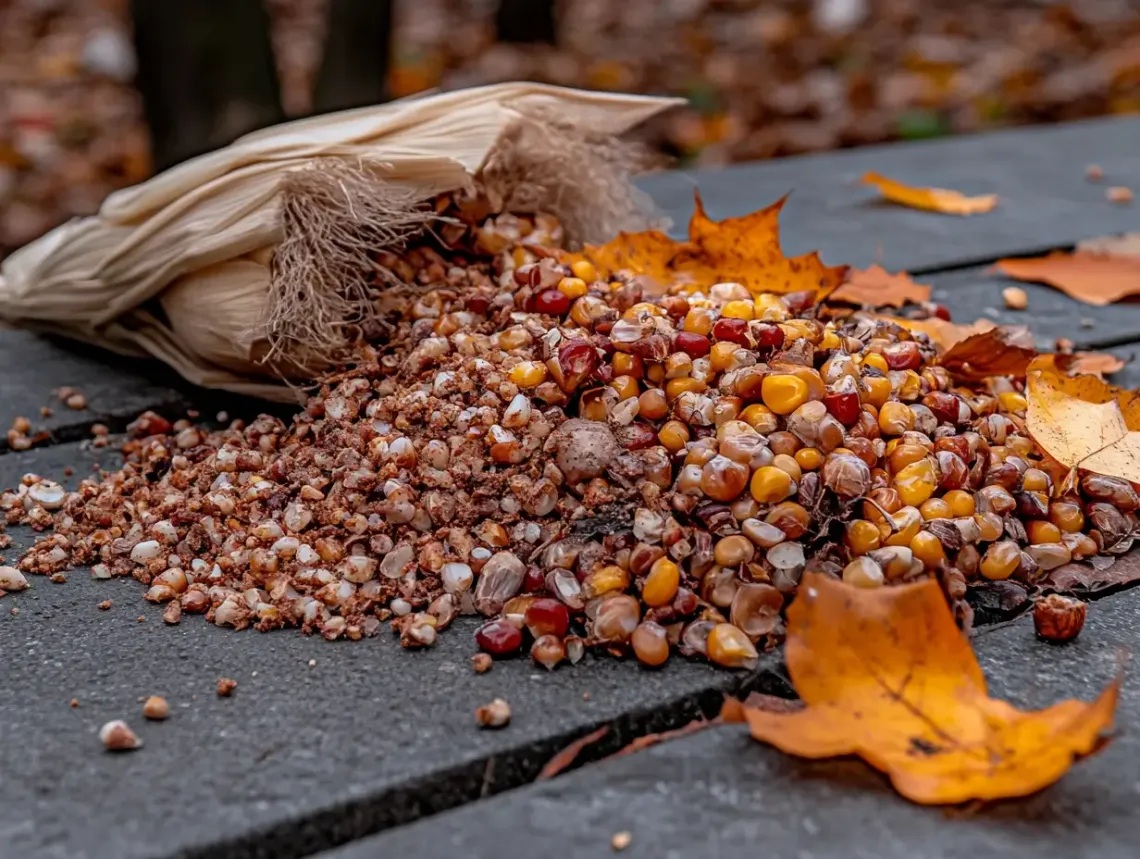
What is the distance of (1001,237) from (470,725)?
1550 mm

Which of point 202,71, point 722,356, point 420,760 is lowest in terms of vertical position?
point 420,760

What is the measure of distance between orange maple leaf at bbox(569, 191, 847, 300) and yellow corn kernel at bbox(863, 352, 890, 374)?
9.9 inches

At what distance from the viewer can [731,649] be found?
948mm

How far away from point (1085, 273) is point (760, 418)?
107 cm

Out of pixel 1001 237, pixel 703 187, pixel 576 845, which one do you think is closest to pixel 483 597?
pixel 576 845

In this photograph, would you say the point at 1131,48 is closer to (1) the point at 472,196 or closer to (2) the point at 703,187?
(2) the point at 703,187

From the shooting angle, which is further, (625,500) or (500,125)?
(500,125)

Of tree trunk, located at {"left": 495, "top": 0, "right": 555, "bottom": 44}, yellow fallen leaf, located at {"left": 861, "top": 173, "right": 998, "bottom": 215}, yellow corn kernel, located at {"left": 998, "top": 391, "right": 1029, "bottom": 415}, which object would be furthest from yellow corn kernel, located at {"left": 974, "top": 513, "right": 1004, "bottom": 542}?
tree trunk, located at {"left": 495, "top": 0, "right": 555, "bottom": 44}

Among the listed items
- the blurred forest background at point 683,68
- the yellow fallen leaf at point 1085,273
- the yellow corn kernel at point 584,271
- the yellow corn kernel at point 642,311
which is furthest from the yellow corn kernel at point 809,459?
the blurred forest background at point 683,68

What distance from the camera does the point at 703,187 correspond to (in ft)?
8.04

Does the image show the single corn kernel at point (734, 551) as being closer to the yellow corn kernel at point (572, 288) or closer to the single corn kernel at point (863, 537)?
the single corn kernel at point (863, 537)

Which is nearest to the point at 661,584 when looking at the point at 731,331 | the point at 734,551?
the point at 734,551

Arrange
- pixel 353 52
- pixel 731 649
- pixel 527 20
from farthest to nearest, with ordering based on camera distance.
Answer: pixel 527 20, pixel 353 52, pixel 731 649

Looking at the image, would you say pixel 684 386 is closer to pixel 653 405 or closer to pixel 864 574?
pixel 653 405
